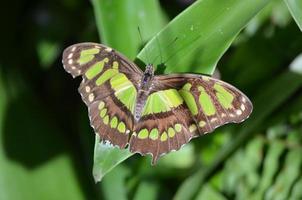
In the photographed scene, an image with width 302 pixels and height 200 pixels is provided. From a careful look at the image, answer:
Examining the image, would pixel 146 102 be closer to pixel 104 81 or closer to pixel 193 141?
pixel 104 81

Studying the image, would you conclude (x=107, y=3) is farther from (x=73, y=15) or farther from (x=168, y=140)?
(x=73, y=15)

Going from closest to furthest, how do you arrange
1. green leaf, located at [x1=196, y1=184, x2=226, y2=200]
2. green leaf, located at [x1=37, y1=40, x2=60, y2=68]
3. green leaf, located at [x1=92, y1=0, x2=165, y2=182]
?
green leaf, located at [x1=92, y1=0, x2=165, y2=182]
green leaf, located at [x1=196, y1=184, x2=226, y2=200]
green leaf, located at [x1=37, y1=40, x2=60, y2=68]

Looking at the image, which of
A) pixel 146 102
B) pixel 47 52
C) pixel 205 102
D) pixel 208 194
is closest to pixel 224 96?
pixel 205 102

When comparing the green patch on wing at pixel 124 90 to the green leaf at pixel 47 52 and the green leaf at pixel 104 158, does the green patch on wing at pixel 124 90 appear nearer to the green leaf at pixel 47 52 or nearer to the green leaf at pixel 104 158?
the green leaf at pixel 104 158

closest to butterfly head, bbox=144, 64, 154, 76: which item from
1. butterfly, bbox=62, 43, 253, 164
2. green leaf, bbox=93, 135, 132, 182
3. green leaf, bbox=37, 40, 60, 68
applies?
butterfly, bbox=62, 43, 253, 164

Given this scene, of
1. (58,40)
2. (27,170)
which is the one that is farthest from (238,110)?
(58,40)

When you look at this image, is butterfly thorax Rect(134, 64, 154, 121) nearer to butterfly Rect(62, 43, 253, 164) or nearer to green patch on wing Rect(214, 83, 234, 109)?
butterfly Rect(62, 43, 253, 164)
